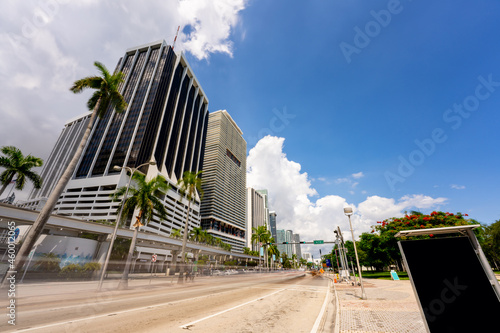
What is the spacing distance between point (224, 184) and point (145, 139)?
270ft

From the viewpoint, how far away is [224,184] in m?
156

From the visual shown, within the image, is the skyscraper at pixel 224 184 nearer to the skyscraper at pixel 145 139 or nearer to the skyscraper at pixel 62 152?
the skyscraper at pixel 145 139

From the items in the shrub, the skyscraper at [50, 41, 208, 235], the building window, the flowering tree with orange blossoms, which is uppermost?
the building window

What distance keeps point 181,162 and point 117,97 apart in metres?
85.3

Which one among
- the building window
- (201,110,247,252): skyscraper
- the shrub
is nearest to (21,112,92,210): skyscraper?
(201,110,247,252): skyscraper

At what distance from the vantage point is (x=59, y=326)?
5836 millimetres

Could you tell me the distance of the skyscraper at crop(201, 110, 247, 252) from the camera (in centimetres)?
14250

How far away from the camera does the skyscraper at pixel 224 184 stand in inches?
5610

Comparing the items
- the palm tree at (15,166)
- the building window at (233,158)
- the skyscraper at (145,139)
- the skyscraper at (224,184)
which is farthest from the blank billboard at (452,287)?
the building window at (233,158)

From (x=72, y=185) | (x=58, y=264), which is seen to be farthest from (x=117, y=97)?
(x=72, y=185)

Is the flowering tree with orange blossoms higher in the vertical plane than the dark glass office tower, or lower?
Result: lower

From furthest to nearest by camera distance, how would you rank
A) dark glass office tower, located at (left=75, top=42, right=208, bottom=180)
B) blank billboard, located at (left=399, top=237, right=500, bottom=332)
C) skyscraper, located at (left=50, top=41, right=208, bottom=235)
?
dark glass office tower, located at (left=75, top=42, right=208, bottom=180) < skyscraper, located at (left=50, top=41, right=208, bottom=235) < blank billboard, located at (left=399, top=237, right=500, bottom=332)

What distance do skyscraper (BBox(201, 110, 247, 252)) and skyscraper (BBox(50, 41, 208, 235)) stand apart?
32.6 m

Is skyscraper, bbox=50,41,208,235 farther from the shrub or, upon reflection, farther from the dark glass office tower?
the shrub
